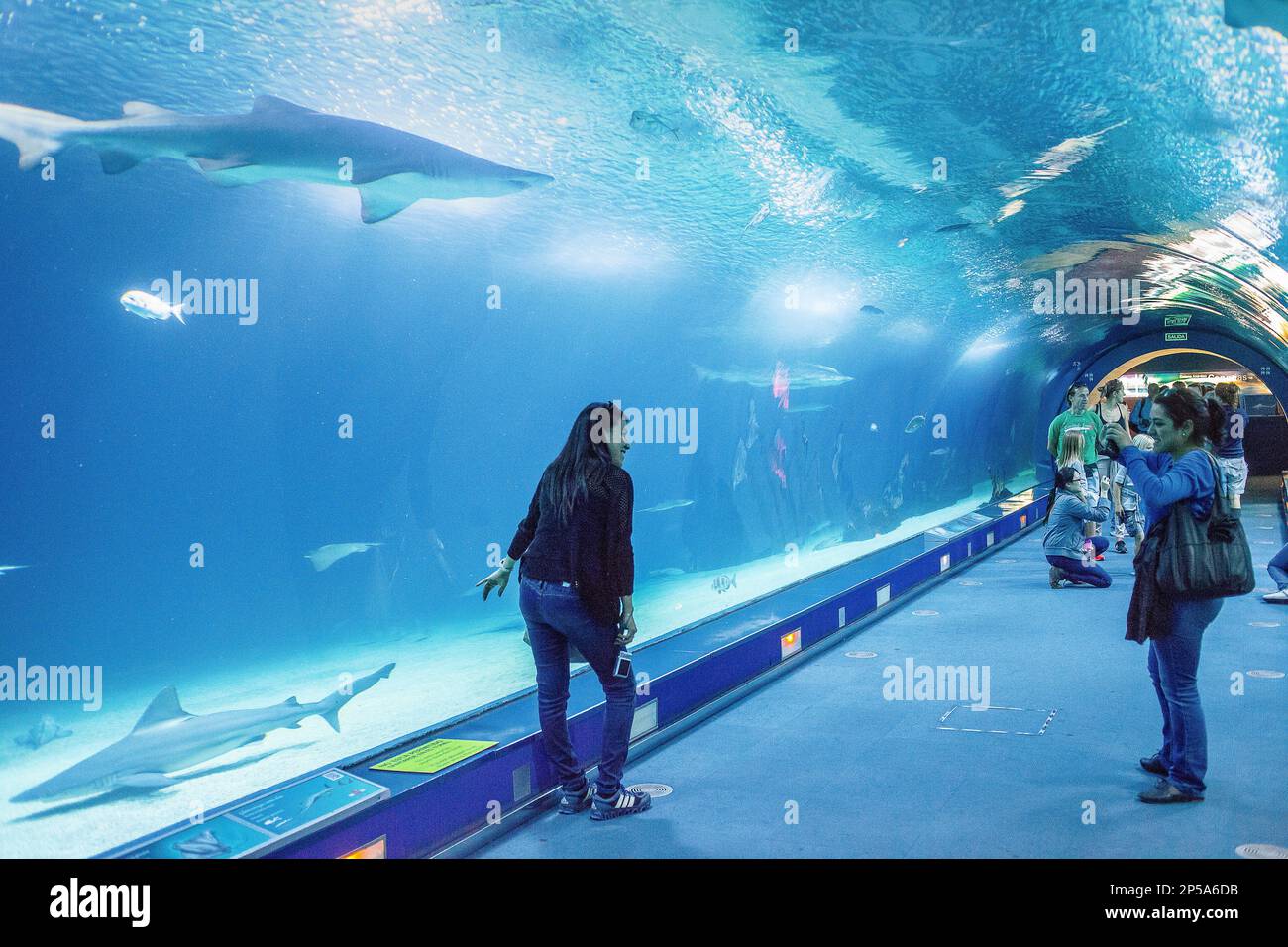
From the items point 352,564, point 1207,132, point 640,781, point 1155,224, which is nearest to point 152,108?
point 640,781

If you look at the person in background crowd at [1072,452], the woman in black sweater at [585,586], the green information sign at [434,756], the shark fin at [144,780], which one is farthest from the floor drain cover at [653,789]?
the person in background crowd at [1072,452]

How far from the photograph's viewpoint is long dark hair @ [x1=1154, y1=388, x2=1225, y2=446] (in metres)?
3.89

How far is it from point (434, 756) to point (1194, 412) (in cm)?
361

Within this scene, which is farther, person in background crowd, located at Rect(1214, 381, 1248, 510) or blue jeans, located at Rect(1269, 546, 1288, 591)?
person in background crowd, located at Rect(1214, 381, 1248, 510)

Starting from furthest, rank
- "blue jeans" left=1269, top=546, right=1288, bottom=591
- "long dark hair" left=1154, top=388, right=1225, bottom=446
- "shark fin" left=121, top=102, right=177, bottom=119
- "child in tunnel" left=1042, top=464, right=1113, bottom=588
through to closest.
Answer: "child in tunnel" left=1042, top=464, right=1113, bottom=588 → "blue jeans" left=1269, top=546, right=1288, bottom=591 → "shark fin" left=121, top=102, right=177, bottom=119 → "long dark hair" left=1154, top=388, right=1225, bottom=446

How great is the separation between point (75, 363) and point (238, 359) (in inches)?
104

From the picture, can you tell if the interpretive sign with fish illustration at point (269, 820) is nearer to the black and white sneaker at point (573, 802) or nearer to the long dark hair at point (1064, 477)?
the black and white sneaker at point (573, 802)

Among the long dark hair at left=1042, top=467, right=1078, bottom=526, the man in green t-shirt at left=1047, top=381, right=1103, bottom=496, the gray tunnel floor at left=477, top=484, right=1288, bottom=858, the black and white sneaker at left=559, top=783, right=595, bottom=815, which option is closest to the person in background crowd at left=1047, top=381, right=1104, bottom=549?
the man in green t-shirt at left=1047, top=381, right=1103, bottom=496

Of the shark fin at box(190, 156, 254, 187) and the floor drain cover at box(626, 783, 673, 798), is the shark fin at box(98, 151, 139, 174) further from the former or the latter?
the floor drain cover at box(626, 783, 673, 798)

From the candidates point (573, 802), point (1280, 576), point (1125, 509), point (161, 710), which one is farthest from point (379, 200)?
point (1125, 509)

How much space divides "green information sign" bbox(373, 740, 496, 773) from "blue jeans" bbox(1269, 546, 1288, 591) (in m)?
7.38

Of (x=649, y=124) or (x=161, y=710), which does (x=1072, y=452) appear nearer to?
(x=649, y=124)

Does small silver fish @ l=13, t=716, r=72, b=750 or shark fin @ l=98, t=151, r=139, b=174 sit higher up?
Answer: shark fin @ l=98, t=151, r=139, b=174

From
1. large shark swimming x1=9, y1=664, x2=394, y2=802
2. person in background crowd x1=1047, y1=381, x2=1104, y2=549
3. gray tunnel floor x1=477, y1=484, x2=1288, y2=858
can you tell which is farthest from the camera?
person in background crowd x1=1047, y1=381, x2=1104, y2=549
